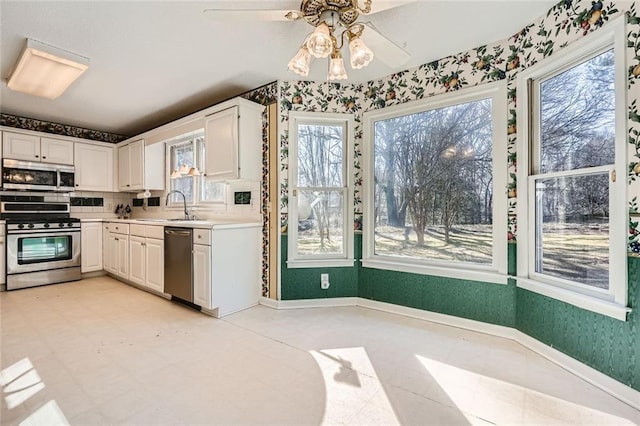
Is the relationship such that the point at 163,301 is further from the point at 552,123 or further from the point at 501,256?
the point at 552,123

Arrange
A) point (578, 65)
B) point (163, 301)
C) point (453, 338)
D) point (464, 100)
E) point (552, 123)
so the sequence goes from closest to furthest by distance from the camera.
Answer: point (578, 65)
point (552, 123)
point (453, 338)
point (464, 100)
point (163, 301)

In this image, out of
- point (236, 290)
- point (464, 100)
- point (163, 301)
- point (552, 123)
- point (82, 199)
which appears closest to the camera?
point (552, 123)

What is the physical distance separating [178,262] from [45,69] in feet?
6.71

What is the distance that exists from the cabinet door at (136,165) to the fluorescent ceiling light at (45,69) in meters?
1.43

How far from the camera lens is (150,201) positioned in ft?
16.0

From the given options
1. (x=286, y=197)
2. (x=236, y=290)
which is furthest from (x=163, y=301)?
(x=286, y=197)

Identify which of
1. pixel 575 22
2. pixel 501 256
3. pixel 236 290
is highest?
pixel 575 22

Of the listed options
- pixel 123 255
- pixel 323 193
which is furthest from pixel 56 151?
pixel 323 193

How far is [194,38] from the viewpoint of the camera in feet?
7.61

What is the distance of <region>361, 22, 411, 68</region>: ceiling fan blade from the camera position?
1.63m

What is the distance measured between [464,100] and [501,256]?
1.37 metres

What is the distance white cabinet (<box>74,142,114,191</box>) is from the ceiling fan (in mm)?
4326

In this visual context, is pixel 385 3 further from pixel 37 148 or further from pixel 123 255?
pixel 37 148

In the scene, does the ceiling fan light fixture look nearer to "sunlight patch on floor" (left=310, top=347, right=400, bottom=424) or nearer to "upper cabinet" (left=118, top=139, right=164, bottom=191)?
"sunlight patch on floor" (left=310, top=347, right=400, bottom=424)
